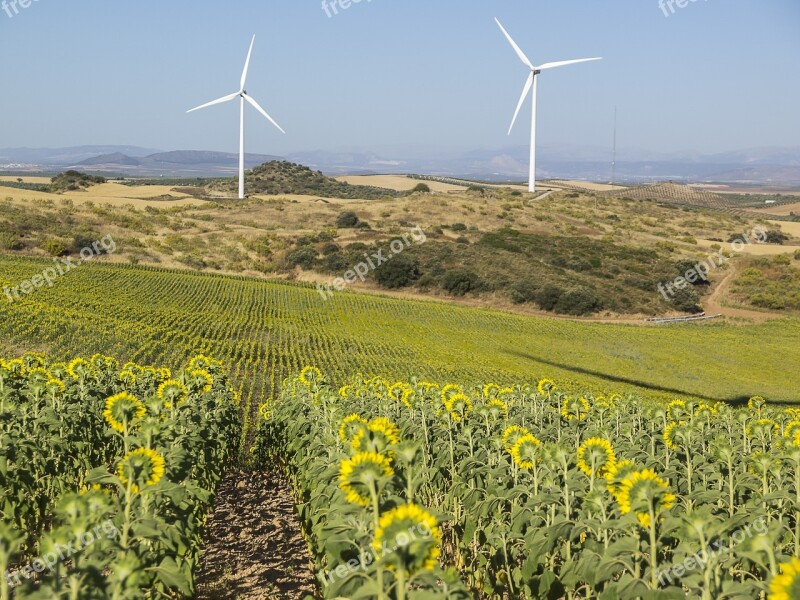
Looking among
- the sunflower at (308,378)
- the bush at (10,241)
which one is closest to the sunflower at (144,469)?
the sunflower at (308,378)

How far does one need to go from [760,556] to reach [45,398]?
411 inches

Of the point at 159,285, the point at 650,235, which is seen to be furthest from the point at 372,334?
the point at 650,235

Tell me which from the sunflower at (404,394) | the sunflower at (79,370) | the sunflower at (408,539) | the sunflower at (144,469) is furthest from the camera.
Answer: the sunflower at (79,370)

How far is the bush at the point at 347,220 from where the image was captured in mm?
103669

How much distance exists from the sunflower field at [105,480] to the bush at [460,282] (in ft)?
206

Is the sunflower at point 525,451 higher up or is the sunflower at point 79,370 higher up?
the sunflower at point 525,451

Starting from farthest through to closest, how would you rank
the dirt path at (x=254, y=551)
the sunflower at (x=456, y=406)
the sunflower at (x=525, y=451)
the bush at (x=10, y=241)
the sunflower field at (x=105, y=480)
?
1. the bush at (x=10, y=241)
2. the sunflower at (x=456, y=406)
3. the dirt path at (x=254, y=551)
4. the sunflower at (x=525, y=451)
5. the sunflower field at (x=105, y=480)

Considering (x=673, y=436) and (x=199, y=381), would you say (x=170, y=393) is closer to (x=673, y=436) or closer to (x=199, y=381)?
(x=199, y=381)

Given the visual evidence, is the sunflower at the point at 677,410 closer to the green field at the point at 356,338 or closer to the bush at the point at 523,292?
the green field at the point at 356,338

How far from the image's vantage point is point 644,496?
5.19m

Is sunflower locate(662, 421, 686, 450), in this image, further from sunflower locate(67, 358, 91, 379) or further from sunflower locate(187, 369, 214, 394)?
sunflower locate(67, 358, 91, 379)

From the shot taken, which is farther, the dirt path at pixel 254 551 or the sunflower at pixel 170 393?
the sunflower at pixel 170 393

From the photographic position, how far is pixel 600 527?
19.4 ft

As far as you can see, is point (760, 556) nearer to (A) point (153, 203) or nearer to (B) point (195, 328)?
(B) point (195, 328)
